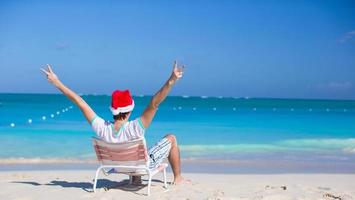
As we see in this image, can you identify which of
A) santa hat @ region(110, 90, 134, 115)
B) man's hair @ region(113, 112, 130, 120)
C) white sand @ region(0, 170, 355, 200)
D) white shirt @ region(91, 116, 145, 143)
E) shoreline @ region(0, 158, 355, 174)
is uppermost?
shoreline @ region(0, 158, 355, 174)

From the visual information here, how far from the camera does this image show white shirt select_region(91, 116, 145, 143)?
573cm

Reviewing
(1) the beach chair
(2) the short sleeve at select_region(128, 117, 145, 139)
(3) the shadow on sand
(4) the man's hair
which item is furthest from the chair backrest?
(3) the shadow on sand

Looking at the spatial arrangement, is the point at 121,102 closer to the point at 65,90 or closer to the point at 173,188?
the point at 65,90

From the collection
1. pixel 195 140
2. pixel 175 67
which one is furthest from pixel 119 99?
pixel 195 140

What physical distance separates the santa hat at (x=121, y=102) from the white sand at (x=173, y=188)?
0.96 metres

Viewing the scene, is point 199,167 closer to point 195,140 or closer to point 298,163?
point 298,163

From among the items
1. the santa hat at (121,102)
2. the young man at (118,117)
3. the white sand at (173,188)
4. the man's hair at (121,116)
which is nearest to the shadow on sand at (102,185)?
the white sand at (173,188)

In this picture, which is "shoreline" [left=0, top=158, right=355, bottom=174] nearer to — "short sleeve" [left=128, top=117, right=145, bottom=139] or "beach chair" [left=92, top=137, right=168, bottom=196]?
"beach chair" [left=92, top=137, right=168, bottom=196]

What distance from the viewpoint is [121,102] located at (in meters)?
5.68

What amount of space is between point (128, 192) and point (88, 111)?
3.42 feet

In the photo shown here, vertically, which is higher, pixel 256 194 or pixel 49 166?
pixel 49 166

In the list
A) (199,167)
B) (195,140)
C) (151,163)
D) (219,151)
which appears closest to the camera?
(151,163)

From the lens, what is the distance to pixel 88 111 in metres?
5.83

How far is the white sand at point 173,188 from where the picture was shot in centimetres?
593
